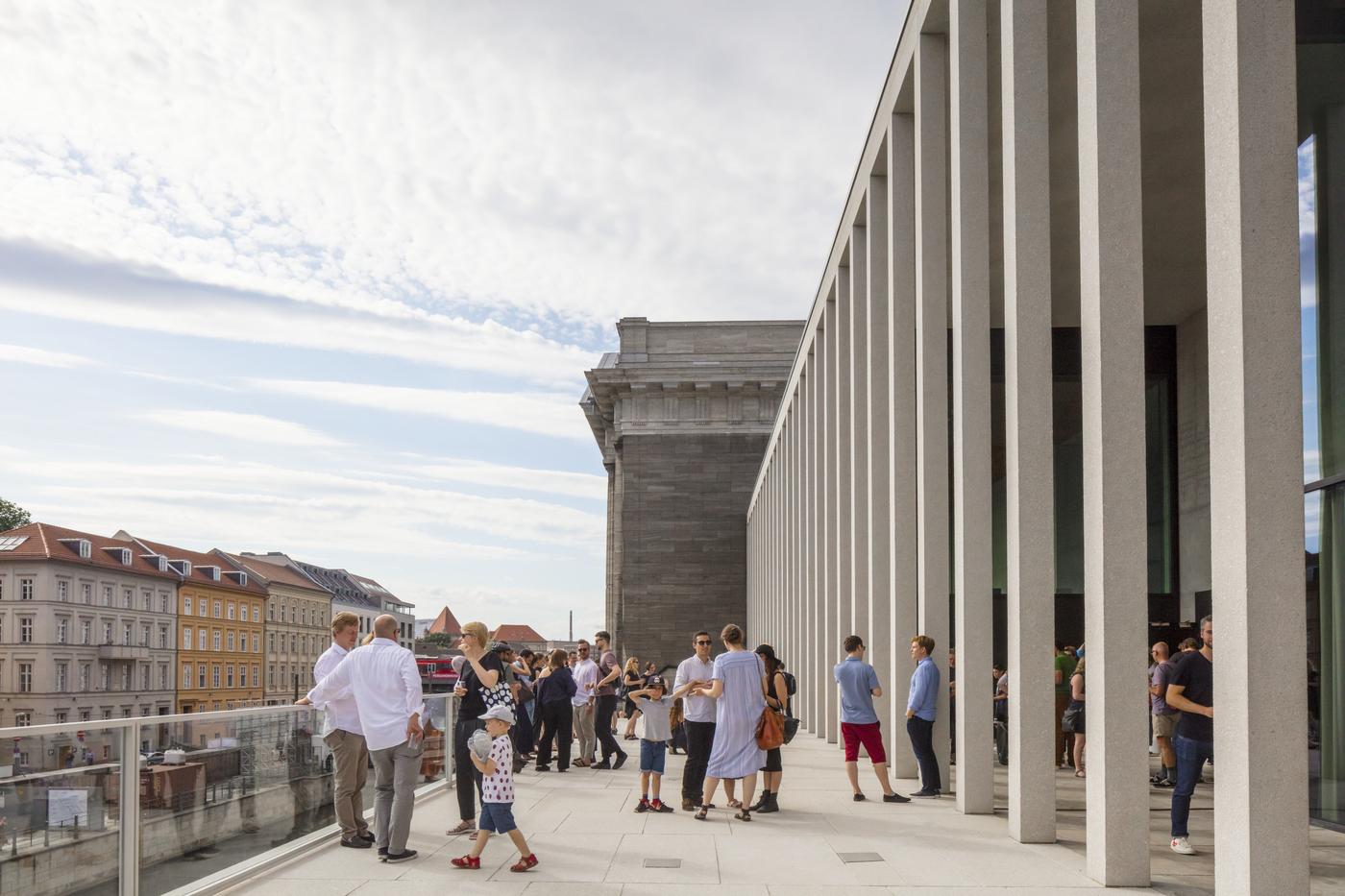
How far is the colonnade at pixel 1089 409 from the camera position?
6.52m

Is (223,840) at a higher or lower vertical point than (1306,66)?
lower

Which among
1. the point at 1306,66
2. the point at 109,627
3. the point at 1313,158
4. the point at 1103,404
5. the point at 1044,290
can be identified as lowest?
the point at 109,627

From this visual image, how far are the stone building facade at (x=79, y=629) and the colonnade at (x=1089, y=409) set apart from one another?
8105 centimetres

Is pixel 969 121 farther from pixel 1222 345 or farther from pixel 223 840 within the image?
pixel 223 840

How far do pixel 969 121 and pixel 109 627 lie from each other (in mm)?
93366

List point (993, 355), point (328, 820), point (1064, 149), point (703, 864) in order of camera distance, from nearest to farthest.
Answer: point (703, 864), point (328, 820), point (1064, 149), point (993, 355)

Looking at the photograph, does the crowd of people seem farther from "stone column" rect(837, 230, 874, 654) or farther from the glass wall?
"stone column" rect(837, 230, 874, 654)

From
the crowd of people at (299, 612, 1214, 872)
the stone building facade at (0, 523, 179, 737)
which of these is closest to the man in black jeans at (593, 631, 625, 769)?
the crowd of people at (299, 612, 1214, 872)

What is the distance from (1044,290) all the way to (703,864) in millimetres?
5005

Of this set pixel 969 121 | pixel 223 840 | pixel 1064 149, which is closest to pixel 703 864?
pixel 223 840

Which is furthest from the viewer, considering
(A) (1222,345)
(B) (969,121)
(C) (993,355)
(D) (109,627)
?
(D) (109,627)

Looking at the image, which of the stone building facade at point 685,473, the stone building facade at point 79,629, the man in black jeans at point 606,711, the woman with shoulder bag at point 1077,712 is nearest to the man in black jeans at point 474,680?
the man in black jeans at point 606,711

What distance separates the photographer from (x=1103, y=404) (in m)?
8.27

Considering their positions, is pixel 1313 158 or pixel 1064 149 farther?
pixel 1064 149
